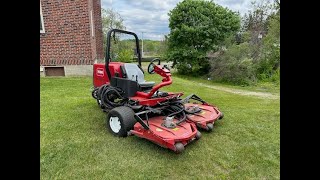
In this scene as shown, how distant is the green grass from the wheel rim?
0.12 meters

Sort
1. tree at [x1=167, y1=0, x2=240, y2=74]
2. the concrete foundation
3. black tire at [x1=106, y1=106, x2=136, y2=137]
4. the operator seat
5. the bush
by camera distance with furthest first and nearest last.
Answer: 1. tree at [x1=167, y1=0, x2=240, y2=74]
2. the bush
3. the concrete foundation
4. the operator seat
5. black tire at [x1=106, y1=106, x2=136, y2=137]

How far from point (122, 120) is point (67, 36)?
6.61m

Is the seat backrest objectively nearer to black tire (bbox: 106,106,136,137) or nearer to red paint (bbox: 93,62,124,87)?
red paint (bbox: 93,62,124,87)

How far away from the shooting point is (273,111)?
522 cm

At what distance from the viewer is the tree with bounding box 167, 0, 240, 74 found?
17000mm

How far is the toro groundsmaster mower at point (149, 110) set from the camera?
3.06 m

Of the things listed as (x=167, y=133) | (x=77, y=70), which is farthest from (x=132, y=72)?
(x=77, y=70)

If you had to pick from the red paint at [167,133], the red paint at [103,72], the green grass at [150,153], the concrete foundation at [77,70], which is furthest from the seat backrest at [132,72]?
the concrete foundation at [77,70]

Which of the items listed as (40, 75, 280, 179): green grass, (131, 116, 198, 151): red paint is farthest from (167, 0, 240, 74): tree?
(131, 116, 198, 151): red paint
